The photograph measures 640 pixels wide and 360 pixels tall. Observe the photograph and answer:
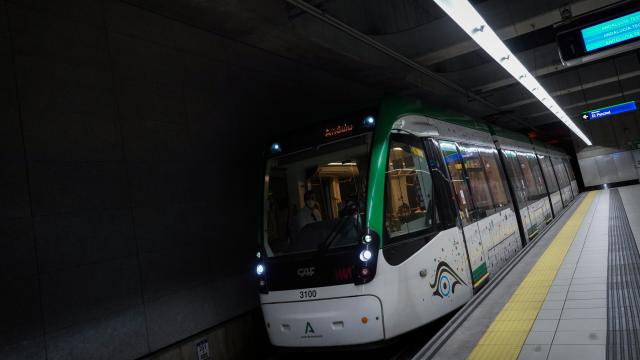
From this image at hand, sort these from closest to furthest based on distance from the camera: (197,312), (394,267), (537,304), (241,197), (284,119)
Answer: (394,267) < (537,304) < (197,312) < (241,197) < (284,119)

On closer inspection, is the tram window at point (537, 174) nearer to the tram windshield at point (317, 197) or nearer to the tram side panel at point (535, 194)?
the tram side panel at point (535, 194)

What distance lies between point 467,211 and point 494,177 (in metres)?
2.47

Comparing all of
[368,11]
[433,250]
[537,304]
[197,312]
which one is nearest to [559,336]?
[537,304]

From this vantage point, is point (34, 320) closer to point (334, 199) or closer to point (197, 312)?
point (197, 312)

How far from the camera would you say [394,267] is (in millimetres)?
4219

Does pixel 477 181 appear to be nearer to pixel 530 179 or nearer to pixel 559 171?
pixel 530 179

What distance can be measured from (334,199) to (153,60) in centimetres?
306

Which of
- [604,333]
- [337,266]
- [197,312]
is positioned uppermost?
A: [337,266]

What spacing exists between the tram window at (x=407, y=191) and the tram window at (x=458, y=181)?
2.45 feet

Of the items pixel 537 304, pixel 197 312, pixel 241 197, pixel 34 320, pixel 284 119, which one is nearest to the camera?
pixel 34 320

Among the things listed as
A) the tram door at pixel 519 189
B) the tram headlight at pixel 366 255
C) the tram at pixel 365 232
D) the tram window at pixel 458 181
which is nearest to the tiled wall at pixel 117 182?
the tram at pixel 365 232

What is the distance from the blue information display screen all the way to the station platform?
118 inches

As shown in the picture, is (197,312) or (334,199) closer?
(334,199)

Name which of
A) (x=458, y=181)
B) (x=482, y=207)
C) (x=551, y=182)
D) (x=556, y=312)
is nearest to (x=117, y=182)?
(x=458, y=181)
